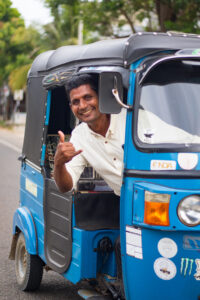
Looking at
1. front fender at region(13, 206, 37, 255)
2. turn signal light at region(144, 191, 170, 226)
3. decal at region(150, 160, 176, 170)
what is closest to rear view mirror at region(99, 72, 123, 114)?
decal at region(150, 160, 176, 170)

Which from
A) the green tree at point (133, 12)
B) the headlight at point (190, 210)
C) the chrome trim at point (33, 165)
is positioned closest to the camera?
the headlight at point (190, 210)

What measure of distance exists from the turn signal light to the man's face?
82cm

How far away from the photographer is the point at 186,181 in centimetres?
335

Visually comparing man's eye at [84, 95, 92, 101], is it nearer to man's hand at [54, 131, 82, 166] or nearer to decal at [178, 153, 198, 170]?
man's hand at [54, 131, 82, 166]

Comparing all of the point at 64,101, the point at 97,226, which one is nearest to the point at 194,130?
the point at 97,226

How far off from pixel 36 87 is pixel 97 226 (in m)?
1.80

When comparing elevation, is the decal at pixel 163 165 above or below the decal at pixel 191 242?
above

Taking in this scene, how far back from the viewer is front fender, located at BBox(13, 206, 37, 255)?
5.04 meters

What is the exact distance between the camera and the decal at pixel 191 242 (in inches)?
131

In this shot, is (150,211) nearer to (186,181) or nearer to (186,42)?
(186,181)

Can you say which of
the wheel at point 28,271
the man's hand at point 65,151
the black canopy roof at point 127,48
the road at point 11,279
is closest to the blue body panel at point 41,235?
Result: the wheel at point 28,271

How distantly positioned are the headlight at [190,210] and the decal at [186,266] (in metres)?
0.22

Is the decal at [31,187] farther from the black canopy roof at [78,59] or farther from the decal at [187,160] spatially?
the decal at [187,160]

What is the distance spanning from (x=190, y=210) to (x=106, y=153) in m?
0.83
